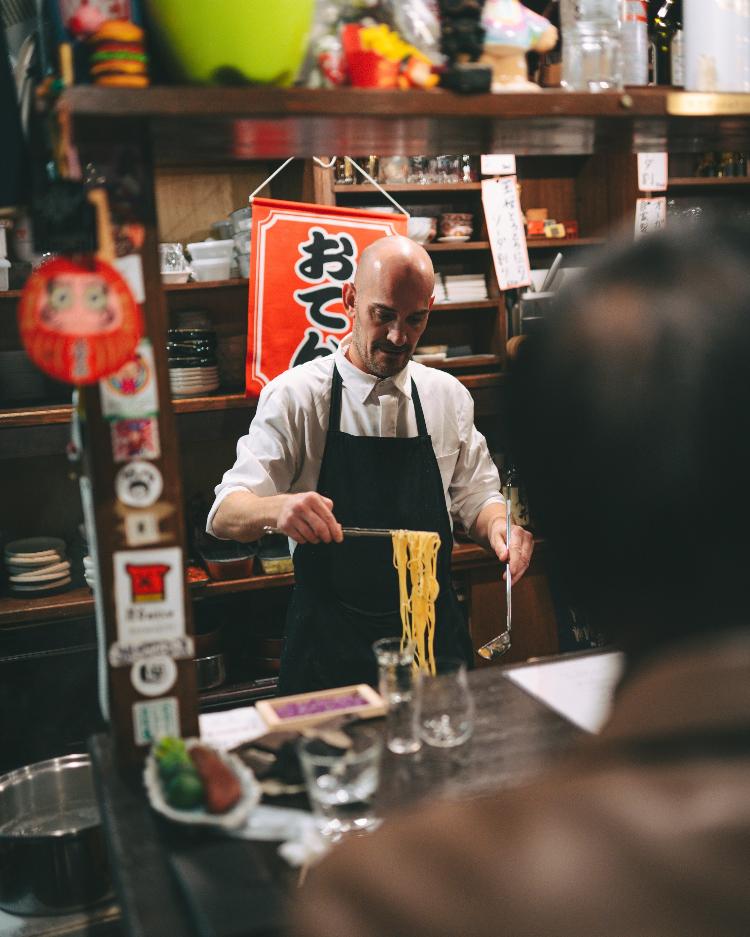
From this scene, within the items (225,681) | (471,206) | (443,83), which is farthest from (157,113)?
(471,206)

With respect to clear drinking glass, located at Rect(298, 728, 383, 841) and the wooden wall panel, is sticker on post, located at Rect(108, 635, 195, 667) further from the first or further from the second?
the wooden wall panel

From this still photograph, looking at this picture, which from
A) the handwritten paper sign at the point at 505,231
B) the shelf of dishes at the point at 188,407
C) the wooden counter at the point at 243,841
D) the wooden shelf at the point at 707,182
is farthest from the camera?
the wooden shelf at the point at 707,182

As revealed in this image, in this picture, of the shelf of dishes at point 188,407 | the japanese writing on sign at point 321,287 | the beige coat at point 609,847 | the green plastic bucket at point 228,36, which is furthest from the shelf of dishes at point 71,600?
the beige coat at point 609,847

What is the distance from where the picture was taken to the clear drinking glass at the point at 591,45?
1823mm

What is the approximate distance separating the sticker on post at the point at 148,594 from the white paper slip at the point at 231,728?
9.9 inches

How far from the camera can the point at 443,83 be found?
5.60 feet

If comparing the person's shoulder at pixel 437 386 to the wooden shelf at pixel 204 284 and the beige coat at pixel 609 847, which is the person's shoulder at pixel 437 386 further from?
the beige coat at pixel 609 847

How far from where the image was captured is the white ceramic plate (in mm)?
1545

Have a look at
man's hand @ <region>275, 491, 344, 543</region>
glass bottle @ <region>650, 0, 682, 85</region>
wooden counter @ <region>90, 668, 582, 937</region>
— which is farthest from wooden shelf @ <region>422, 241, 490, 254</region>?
wooden counter @ <region>90, 668, 582, 937</region>

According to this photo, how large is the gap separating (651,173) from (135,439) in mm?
3228

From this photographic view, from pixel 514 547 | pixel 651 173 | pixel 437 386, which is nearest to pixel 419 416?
pixel 437 386

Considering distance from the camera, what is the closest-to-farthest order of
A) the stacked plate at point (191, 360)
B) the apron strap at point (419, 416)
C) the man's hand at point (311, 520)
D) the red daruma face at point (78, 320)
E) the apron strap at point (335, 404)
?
the red daruma face at point (78, 320), the man's hand at point (311, 520), the apron strap at point (335, 404), the apron strap at point (419, 416), the stacked plate at point (191, 360)

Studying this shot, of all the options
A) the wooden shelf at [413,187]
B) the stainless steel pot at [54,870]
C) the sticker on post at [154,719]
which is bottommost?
the stainless steel pot at [54,870]

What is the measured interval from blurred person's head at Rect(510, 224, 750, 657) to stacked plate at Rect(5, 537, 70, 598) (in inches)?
155
